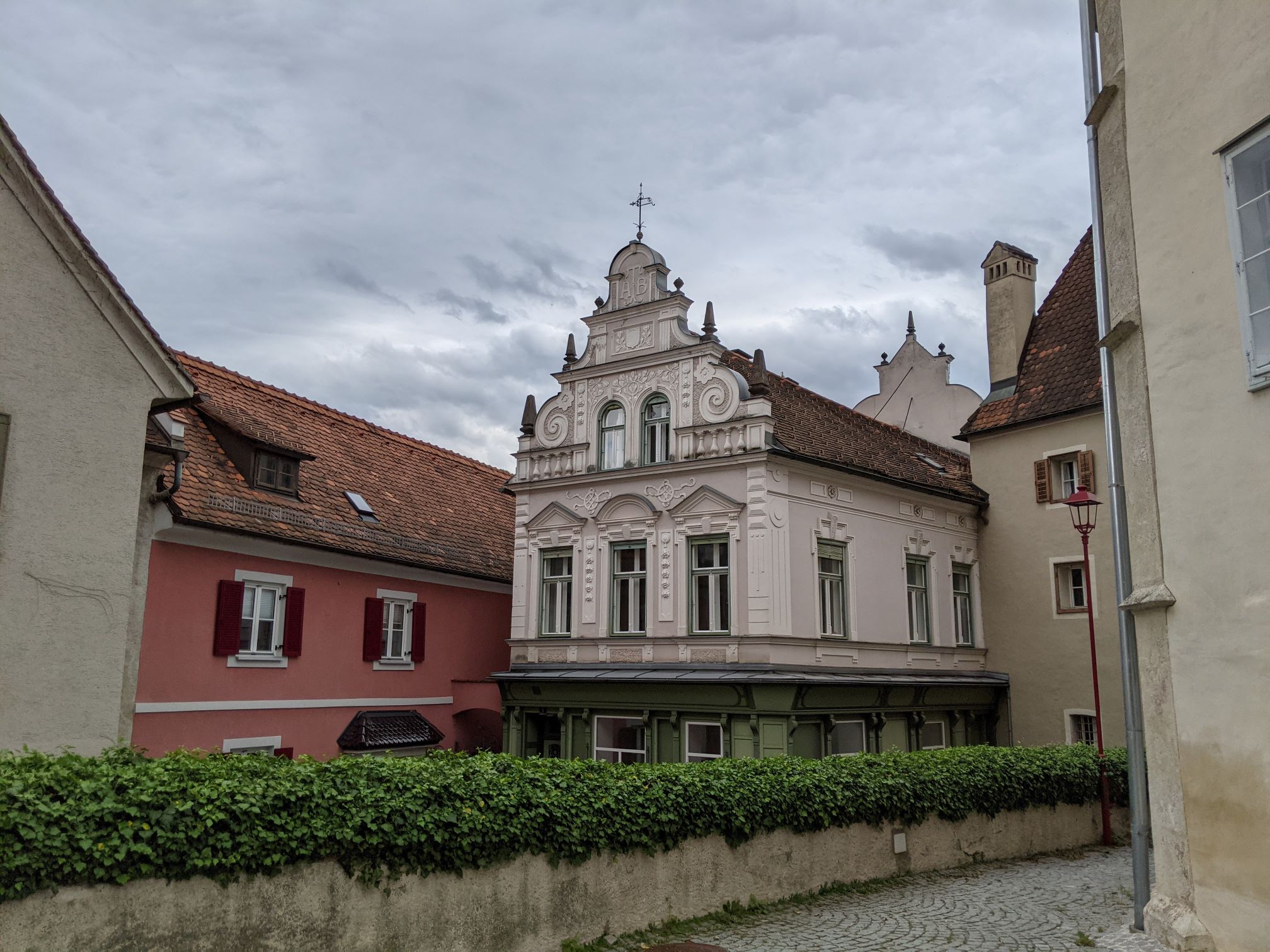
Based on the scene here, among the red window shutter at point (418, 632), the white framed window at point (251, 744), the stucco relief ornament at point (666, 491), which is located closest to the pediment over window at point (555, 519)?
the stucco relief ornament at point (666, 491)

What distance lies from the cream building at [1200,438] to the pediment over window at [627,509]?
42.0 ft

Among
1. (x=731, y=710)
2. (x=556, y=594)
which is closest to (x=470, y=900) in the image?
(x=731, y=710)

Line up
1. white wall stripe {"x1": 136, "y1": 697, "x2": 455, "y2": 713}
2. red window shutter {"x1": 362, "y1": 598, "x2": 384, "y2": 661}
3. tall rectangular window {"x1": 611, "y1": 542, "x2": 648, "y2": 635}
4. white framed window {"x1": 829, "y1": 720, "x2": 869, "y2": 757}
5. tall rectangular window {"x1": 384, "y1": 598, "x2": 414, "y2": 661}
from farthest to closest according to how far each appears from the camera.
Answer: tall rectangular window {"x1": 384, "y1": 598, "x2": 414, "y2": 661}
tall rectangular window {"x1": 611, "y1": 542, "x2": 648, "y2": 635}
red window shutter {"x1": 362, "y1": 598, "x2": 384, "y2": 661}
white framed window {"x1": 829, "y1": 720, "x2": 869, "y2": 757}
white wall stripe {"x1": 136, "y1": 697, "x2": 455, "y2": 713}

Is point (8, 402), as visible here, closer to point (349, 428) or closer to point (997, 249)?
point (349, 428)

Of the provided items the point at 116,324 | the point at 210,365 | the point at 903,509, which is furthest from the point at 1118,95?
the point at 210,365

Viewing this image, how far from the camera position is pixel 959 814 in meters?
15.3

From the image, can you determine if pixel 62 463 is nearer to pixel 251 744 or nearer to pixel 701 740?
pixel 251 744

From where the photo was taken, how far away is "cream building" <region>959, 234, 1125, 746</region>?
2328 centimetres

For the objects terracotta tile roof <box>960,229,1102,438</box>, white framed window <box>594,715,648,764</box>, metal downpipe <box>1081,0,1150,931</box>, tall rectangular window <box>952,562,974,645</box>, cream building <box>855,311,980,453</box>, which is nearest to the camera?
metal downpipe <box>1081,0,1150,931</box>

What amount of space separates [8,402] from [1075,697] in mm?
21260

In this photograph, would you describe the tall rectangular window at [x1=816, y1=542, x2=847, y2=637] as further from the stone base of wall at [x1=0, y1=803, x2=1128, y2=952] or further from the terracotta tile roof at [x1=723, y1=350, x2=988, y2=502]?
the stone base of wall at [x1=0, y1=803, x2=1128, y2=952]

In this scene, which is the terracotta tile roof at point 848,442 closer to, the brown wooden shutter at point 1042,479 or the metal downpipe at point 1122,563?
the brown wooden shutter at point 1042,479

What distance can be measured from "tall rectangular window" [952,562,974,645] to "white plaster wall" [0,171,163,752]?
1875cm

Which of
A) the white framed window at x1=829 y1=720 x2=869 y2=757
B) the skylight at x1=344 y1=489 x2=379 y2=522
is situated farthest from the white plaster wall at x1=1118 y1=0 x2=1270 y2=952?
the skylight at x1=344 y1=489 x2=379 y2=522
